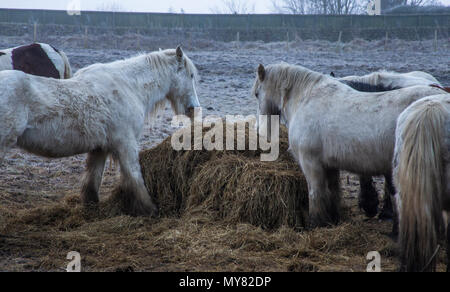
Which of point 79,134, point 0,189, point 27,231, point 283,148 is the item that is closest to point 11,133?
point 79,134

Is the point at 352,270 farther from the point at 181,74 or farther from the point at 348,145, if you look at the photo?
the point at 181,74

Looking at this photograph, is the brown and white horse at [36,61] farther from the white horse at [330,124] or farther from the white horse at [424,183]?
the white horse at [424,183]

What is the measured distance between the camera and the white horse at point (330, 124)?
4238mm

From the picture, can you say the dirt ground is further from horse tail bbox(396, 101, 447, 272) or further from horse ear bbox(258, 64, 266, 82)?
horse ear bbox(258, 64, 266, 82)

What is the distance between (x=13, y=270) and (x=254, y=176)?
244 cm

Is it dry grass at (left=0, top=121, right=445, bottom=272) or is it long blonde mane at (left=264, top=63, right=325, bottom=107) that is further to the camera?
long blonde mane at (left=264, top=63, right=325, bottom=107)

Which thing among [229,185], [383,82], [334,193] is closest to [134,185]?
[229,185]

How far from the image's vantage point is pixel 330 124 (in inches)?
179

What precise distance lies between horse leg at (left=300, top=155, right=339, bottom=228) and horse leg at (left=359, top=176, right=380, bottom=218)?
0.96m

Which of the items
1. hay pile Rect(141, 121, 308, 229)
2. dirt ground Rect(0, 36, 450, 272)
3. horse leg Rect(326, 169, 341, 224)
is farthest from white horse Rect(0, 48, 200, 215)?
horse leg Rect(326, 169, 341, 224)

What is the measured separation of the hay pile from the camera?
195 inches

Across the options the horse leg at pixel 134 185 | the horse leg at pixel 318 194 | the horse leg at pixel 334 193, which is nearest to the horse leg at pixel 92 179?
the horse leg at pixel 134 185

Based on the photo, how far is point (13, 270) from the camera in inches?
150

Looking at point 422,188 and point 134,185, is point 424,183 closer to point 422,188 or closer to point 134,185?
point 422,188
